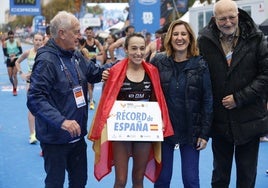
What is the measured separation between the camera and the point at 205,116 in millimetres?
3852

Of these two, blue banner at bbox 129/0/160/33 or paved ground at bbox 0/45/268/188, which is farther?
blue banner at bbox 129/0/160/33

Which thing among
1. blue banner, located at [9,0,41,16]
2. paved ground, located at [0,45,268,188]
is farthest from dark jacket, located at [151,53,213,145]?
blue banner, located at [9,0,41,16]

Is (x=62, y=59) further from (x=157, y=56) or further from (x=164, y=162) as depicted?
(x=164, y=162)

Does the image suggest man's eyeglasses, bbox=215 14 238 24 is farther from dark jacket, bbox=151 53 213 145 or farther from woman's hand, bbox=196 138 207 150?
woman's hand, bbox=196 138 207 150

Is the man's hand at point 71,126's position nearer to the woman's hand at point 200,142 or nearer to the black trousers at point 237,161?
the woman's hand at point 200,142

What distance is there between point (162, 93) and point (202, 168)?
103 inches

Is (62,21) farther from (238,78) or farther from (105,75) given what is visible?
(238,78)

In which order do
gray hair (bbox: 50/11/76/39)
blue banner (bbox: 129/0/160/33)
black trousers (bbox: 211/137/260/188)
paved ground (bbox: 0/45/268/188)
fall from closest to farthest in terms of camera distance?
gray hair (bbox: 50/11/76/39) → black trousers (bbox: 211/137/260/188) → paved ground (bbox: 0/45/268/188) → blue banner (bbox: 129/0/160/33)

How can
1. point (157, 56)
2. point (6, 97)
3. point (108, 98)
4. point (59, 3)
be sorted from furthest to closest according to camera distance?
1. point (59, 3)
2. point (6, 97)
3. point (157, 56)
4. point (108, 98)

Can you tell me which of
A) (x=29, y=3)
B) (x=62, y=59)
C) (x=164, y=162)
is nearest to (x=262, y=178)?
(x=164, y=162)

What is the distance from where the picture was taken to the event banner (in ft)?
12.2

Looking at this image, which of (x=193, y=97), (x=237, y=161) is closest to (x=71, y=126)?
(x=193, y=97)

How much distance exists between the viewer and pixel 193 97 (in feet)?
12.5

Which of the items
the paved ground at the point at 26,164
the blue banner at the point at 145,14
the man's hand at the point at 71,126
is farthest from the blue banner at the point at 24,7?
the man's hand at the point at 71,126
